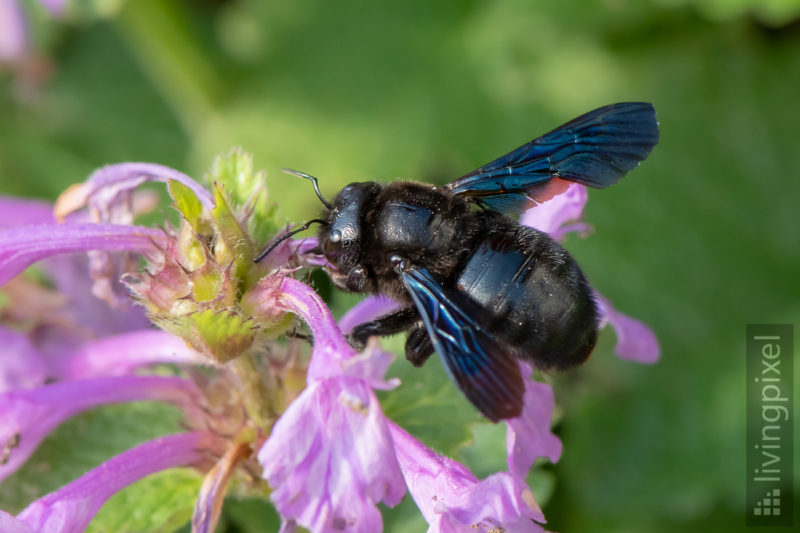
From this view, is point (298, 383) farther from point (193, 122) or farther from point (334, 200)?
point (193, 122)

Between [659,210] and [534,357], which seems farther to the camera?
[659,210]

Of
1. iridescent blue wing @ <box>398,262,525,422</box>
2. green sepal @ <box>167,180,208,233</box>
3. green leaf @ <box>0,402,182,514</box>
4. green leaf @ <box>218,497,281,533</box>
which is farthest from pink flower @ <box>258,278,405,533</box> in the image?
green leaf @ <box>218,497,281,533</box>

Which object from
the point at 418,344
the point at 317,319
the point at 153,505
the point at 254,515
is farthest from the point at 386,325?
the point at 254,515

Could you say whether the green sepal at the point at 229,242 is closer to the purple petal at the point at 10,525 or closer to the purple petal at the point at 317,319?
the purple petal at the point at 317,319

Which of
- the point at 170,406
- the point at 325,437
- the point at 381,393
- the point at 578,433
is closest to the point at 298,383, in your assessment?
the point at 381,393

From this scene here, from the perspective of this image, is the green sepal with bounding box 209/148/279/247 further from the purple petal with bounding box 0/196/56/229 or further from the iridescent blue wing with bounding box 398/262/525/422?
the purple petal with bounding box 0/196/56/229
